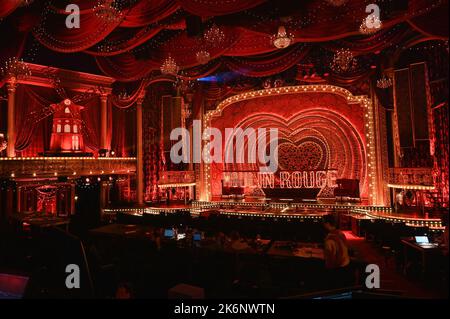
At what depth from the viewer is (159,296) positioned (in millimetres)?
4668

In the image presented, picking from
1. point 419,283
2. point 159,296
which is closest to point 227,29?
point 159,296

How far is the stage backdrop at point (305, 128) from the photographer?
517 inches

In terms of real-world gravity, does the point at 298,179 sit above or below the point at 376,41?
below

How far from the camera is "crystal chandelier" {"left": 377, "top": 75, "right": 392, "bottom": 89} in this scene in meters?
10.9

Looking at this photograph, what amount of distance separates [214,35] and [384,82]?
261 inches

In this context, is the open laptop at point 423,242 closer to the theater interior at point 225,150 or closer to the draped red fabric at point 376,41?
the theater interior at point 225,150

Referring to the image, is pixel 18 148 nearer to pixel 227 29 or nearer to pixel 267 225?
pixel 227 29

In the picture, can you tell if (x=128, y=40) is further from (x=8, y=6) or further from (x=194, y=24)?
(x=8, y=6)

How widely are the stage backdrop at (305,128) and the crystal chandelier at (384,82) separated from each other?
1494 millimetres

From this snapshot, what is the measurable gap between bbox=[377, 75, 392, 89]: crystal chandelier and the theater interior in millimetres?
70

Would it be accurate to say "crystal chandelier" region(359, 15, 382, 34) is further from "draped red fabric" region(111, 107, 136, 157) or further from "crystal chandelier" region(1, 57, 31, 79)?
"draped red fabric" region(111, 107, 136, 157)

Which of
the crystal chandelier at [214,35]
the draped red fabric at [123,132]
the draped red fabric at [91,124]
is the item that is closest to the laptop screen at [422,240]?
the crystal chandelier at [214,35]

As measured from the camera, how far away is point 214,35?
7.99m

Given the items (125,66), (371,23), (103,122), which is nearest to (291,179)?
(125,66)
